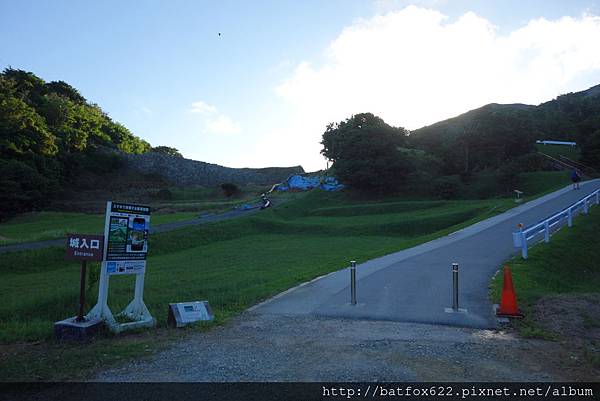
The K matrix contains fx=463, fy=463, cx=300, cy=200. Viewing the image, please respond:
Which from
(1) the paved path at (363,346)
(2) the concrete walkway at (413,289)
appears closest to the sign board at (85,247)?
(1) the paved path at (363,346)

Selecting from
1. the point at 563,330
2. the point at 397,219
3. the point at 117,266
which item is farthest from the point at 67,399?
the point at 397,219

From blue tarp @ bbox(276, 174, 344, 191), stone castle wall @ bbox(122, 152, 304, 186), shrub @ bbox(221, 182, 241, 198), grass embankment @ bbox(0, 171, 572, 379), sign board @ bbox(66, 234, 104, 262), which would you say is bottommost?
grass embankment @ bbox(0, 171, 572, 379)

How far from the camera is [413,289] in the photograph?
10938 millimetres

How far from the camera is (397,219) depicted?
34656mm

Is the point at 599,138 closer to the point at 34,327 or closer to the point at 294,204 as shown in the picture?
the point at 294,204

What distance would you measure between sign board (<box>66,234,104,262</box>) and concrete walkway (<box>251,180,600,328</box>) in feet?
10.7

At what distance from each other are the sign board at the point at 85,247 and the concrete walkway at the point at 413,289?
326 cm

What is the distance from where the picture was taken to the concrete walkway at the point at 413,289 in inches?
344

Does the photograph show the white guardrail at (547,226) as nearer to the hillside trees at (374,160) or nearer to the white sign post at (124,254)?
the white sign post at (124,254)

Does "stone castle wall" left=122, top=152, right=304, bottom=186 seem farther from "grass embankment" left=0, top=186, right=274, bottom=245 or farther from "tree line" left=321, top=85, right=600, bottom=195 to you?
"tree line" left=321, top=85, right=600, bottom=195

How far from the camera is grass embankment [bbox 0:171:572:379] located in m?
6.82

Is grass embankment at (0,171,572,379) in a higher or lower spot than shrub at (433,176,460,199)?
lower

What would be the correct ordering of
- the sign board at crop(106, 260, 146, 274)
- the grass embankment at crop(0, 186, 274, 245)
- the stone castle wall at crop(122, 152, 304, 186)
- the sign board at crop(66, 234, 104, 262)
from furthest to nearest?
the stone castle wall at crop(122, 152, 304, 186), the grass embankment at crop(0, 186, 274, 245), the sign board at crop(106, 260, 146, 274), the sign board at crop(66, 234, 104, 262)

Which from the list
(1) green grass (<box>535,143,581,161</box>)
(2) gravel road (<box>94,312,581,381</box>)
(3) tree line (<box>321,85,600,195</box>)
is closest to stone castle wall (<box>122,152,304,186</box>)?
(3) tree line (<box>321,85,600,195</box>)
